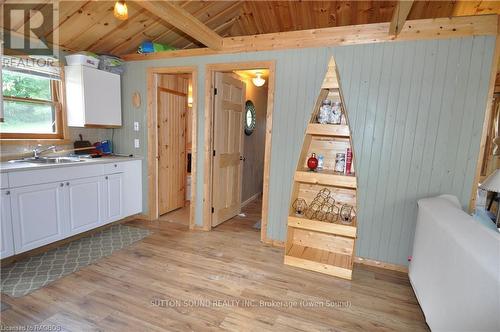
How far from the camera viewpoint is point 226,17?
328 cm

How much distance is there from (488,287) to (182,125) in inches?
160

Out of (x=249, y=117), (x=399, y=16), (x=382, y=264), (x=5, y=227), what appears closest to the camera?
(x=399, y=16)

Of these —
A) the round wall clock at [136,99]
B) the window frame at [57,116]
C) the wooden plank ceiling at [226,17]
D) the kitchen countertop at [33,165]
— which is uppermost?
the wooden plank ceiling at [226,17]

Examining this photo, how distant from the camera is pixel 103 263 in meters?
2.52

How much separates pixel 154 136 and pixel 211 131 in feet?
3.04

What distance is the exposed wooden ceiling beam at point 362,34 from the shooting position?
7.24 ft

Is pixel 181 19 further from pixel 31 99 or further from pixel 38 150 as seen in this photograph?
pixel 38 150

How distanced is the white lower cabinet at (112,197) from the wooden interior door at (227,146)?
125 centimetres

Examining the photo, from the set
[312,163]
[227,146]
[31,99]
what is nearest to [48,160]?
[31,99]

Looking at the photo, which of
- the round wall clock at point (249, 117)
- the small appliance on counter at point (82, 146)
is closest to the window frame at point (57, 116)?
the small appliance on counter at point (82, 146)

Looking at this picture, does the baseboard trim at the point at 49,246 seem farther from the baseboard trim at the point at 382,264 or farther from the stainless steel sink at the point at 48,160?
the baseboard trim at the point at 382,264

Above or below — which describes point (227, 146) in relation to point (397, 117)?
below

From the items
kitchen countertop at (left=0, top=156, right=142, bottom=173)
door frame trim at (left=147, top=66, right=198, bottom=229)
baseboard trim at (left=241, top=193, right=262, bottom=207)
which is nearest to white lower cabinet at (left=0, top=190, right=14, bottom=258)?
kitchen countertop at (left=0, top=156, right=142, bottom=173)

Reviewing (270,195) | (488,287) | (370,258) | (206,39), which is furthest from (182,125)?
(488,287)
